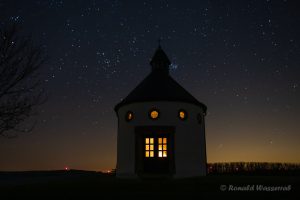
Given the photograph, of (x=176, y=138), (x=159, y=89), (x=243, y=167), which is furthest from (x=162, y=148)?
(x=243, y=167)

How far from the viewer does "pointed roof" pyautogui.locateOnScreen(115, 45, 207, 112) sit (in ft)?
59.3

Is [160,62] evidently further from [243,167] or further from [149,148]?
[243,167]

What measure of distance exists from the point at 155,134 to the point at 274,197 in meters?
8.72

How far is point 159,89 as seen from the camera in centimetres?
1867

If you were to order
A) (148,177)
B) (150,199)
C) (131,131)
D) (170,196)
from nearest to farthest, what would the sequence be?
(150,199)
(170,196)
(148,177)
(131,131)

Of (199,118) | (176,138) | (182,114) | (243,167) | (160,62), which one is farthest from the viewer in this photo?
(243,167)

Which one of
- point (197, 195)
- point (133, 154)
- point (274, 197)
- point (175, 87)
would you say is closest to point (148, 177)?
point (133, 154)

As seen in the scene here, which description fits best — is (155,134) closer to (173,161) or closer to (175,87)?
(173,161)

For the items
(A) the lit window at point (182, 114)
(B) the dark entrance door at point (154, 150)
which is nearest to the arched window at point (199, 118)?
(A) the lit window at point (182, 114)

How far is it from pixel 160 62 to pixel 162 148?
7.19 meters

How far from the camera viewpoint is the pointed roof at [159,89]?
18078 millimetres

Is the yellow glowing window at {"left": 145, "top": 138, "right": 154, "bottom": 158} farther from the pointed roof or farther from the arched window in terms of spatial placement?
the arched window

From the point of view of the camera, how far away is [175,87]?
64.4ft

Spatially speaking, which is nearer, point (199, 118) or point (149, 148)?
point (149, 148)
